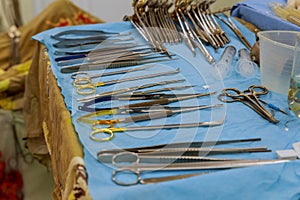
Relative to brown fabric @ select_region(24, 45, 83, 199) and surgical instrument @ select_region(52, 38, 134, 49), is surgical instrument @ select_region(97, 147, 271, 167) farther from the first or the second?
surgical instrument @ select_region(52, 38, 134, 49)

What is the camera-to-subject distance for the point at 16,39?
1.94m

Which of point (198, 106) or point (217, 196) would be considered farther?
point (198, 106)

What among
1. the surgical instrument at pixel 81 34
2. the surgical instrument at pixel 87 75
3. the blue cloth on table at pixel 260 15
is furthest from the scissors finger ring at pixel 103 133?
the blue cloth on table at pixel 260 15

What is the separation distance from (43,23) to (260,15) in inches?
45.2

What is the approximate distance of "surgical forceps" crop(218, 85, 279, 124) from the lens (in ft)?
3.14

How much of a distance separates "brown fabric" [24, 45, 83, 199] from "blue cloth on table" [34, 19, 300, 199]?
0.02m

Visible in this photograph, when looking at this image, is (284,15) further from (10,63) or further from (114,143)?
(10,63)

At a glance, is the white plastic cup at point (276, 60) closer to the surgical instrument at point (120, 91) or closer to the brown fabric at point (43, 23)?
the surgical instrument at point (120, 91)

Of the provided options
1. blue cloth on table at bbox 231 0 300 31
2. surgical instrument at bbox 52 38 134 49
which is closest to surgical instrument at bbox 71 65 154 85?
surgical instrument at bbox 52 38 134 49

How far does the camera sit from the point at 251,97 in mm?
1035

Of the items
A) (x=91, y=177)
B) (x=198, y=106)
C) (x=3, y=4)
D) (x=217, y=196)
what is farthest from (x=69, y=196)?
(x=3, y=4)

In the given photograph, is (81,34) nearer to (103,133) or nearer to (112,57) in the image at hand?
(112,57)

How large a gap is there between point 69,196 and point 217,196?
0.99 feet

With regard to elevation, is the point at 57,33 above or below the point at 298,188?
above
